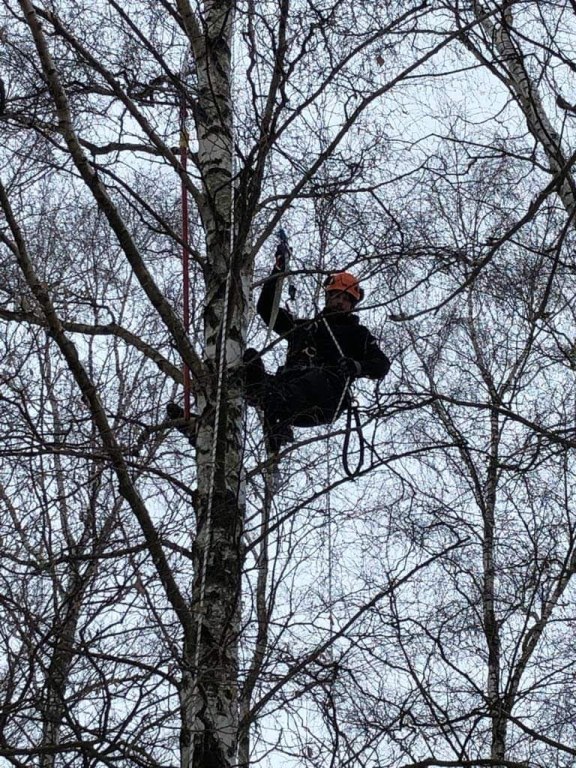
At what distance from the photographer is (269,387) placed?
4914 mm

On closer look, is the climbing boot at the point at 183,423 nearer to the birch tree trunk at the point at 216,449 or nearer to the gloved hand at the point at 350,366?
the birch tree trunk at the point at 216,449

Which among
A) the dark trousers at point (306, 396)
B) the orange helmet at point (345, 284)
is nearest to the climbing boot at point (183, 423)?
the dark trousers at point (306, 396)

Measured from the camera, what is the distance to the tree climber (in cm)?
505

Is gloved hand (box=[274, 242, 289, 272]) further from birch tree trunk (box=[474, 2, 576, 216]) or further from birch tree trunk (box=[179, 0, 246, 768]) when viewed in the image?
birch tree trunk (box=[474, 2, 576, 216])

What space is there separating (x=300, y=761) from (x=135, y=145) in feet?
9.81

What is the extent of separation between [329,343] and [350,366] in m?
0.54

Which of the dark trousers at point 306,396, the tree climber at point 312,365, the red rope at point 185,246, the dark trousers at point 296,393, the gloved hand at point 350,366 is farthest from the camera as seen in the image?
the gloved hand at point 350,366

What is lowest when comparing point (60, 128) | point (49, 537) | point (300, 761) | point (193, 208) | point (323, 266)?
point (300, 761)

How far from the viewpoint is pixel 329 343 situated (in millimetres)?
6035

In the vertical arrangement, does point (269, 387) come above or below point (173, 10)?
below

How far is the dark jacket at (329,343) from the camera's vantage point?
5641 millimetres

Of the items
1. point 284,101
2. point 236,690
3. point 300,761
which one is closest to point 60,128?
point 284,101

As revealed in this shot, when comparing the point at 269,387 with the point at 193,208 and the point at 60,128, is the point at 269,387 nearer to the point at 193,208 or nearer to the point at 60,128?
the point at 60,128

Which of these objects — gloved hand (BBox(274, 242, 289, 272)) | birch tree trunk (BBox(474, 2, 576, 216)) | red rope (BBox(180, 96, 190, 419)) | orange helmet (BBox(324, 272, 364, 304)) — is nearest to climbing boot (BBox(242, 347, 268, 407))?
red rope (BBox(180, 96, 190, 419))
